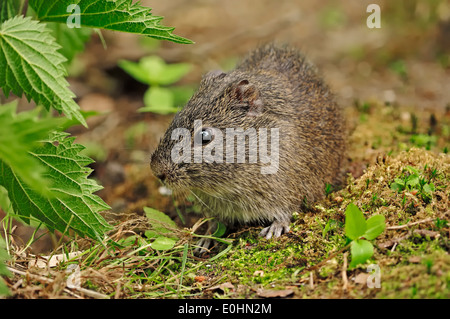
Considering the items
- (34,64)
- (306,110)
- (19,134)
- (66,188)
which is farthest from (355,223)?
(34,64)

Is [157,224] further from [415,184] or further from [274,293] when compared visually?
[415,184]

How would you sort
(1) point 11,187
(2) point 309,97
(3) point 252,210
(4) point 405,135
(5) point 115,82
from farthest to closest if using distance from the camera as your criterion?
(5) point 115,82
(4) point 405,135
(2) point 309,97
(3) point 252,210
(1) point 11,187

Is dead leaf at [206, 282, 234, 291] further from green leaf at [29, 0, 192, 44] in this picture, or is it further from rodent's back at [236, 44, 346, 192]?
green leaf at [29, 0, 192, 44]

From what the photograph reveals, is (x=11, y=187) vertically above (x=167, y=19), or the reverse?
(x=167, y=19)

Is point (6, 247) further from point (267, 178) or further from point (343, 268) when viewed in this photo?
point (343, 268)

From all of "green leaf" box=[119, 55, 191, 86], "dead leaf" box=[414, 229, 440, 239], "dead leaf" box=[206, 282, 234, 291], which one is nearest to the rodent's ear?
"dead leaf" box=[206, 282, 234, 291]
